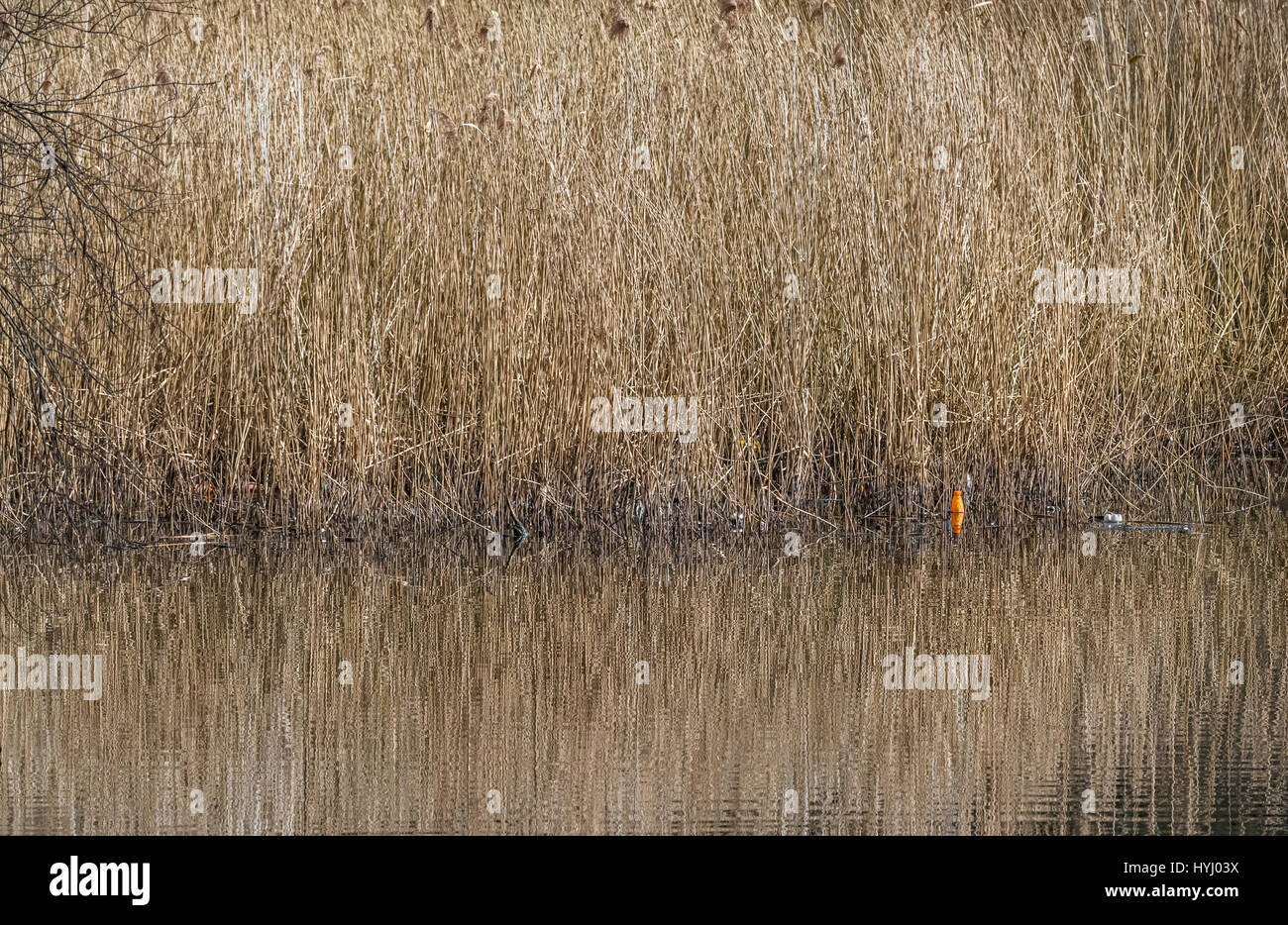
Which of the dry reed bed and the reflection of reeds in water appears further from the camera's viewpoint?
the dry reed bed

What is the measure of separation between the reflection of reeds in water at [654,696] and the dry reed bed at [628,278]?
447 millimetres

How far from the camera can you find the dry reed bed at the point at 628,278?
5.84 metres

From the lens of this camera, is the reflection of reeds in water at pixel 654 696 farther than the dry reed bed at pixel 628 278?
No

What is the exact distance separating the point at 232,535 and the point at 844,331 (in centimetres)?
235

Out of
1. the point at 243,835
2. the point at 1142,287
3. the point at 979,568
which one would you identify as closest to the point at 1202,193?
the point at 1142,287

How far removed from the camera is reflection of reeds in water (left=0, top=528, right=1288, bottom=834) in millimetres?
3219

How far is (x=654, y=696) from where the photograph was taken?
4.01m

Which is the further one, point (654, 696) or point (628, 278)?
point (628, 278)

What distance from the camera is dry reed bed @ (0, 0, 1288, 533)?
19.1ft

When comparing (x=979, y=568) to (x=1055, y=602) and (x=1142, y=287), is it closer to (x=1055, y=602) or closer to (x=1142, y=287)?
(x=1055, y=602)

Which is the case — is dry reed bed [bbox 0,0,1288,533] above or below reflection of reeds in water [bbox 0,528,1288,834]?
above

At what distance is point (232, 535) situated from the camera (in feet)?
19.2

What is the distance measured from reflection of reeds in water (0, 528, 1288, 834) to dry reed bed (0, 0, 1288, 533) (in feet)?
1.47

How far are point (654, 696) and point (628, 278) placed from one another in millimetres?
2250
